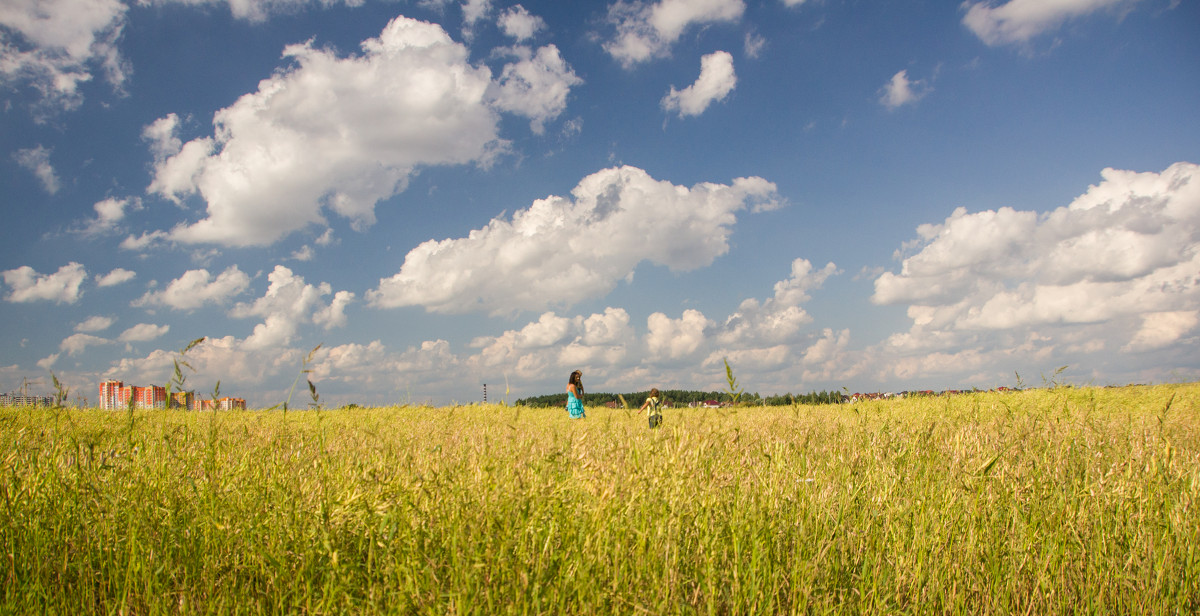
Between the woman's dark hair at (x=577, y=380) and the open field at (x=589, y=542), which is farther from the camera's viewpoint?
the woman's dark hair at (x=577, y=380)

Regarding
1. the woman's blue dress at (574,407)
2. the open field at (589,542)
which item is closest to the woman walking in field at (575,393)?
the woman's blue dress at (574,407)

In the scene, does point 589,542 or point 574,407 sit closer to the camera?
point 589,542

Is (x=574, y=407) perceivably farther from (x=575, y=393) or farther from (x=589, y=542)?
(x=589, y=542)

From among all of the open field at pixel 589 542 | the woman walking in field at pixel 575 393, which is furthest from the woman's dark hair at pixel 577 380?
the open field at pixel 589 542

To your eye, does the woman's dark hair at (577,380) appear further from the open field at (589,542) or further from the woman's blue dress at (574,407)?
the open field at (589,542)

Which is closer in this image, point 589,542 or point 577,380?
point 589,542

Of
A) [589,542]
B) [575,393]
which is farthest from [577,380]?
[589,542]

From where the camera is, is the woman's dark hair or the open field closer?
the open field

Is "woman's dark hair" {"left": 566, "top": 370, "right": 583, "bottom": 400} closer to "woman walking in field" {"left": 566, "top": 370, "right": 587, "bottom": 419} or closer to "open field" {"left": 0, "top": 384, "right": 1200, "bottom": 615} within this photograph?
"woman walking in field" {"left": 566, "top": 370, "right": 587, "bottom": 419}

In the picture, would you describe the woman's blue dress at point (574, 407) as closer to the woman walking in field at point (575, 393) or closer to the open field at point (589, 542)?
A: the woman walking in field at point (575, 393)

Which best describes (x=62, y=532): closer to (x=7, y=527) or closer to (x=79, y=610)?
(x=7, y=527)

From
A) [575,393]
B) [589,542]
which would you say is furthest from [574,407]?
[589,542]

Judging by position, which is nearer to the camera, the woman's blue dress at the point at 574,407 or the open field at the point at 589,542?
the open field at the point at 589,542

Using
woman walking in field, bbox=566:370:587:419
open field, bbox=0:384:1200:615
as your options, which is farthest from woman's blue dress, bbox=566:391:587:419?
open field, bbox=0:384:1200:615
